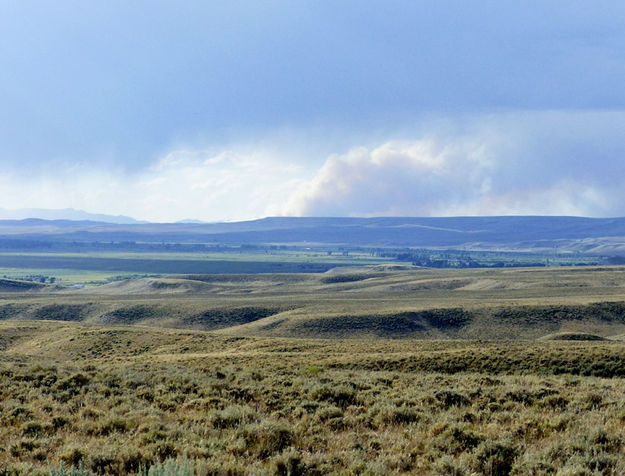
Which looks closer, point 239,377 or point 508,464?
point 508,464

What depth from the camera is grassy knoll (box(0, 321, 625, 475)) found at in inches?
355

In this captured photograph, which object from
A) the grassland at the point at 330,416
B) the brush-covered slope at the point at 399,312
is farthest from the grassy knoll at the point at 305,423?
the brush-covered slope at the point at 399,312

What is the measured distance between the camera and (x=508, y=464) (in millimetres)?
9227

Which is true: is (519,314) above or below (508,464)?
below

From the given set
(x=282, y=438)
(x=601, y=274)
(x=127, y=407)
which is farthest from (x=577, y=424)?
(x=601, y=274)

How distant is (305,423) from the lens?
1189cm

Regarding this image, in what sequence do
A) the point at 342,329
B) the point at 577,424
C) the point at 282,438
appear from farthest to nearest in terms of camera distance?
the point at 342,329 < the point at 577,424 < the point at 282,438

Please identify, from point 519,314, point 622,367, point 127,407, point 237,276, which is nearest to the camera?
point 127,407

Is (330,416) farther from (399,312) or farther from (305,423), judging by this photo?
(399,312)

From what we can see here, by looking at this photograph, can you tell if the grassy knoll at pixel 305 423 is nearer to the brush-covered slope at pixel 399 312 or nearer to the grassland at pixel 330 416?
the grassland at pixel 330 416

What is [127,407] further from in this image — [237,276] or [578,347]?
[237,276]

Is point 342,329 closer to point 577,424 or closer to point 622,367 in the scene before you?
point 622,367

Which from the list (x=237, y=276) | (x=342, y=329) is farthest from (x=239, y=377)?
(x=237, y=276)

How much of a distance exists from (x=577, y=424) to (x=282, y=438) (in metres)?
6.31
